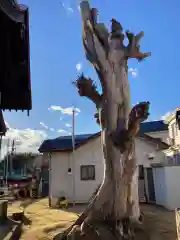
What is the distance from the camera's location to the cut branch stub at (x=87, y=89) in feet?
22.8

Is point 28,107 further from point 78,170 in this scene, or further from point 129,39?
point 78,170

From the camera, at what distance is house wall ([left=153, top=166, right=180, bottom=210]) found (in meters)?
11.8

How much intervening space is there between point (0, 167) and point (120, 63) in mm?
45208

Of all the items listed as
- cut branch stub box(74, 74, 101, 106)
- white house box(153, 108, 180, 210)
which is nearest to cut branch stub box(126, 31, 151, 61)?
cut branch stub box(74, 74, 101, 106)

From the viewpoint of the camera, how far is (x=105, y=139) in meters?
6.94

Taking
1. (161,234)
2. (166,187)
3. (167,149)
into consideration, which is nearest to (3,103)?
(161,234)

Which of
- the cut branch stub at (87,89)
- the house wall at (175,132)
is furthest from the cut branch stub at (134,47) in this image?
the house wall at (175,132)

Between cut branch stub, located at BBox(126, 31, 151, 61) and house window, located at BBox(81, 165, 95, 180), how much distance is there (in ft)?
33.1

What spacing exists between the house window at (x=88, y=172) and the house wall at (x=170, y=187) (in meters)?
4.59

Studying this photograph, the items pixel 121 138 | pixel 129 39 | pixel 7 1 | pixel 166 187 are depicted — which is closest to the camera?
pixel 7 1

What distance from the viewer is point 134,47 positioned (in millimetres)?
7230

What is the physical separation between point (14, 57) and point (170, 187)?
952cm

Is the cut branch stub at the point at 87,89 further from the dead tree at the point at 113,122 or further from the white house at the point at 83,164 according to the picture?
the white house at the point at 83,164

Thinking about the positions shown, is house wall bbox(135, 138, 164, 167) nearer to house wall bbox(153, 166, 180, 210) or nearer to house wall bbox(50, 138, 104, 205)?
house wall bbox(50, 138, 104, 205)
